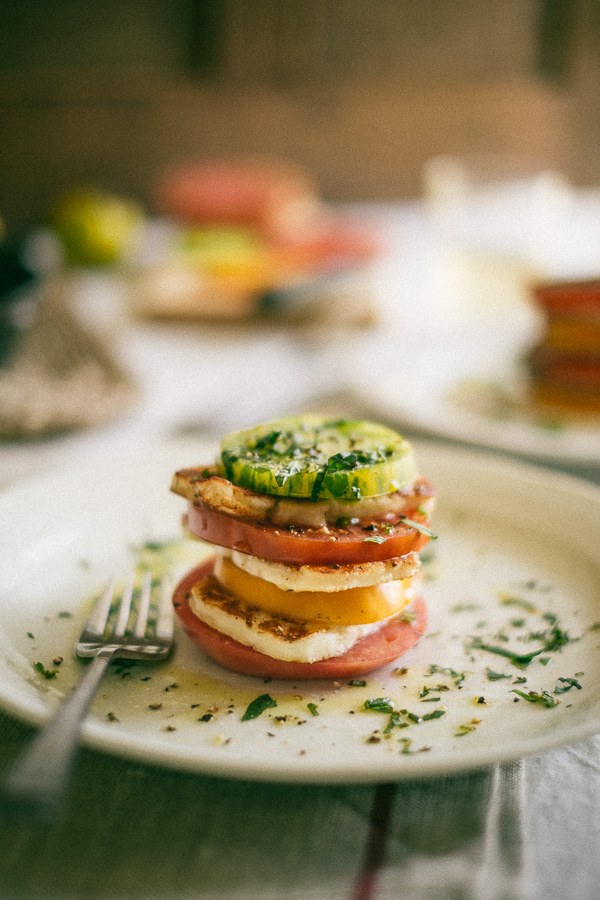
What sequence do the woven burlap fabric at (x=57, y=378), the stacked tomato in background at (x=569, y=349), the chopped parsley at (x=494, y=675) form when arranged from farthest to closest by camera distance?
the stacked tomato in background at (x=569, y=349) < the woven burlap fabric at (x=57, y=378) < the chopped parsley at (x=494, y=675)

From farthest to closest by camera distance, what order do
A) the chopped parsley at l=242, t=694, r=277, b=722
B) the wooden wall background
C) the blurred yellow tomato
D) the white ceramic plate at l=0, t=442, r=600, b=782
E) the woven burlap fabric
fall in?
1. the wooden wall background
2. the blurred yellow tomato
3. the woven burlap fabric
4. the chopped parsley at l=242, t=694, r=277, b=722
5. the white ceramic plate at l=0, t=442, r=600, b=782

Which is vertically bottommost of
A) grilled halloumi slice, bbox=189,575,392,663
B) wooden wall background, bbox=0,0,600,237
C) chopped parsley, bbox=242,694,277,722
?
chopped parsley, bbox=242,694,277,722

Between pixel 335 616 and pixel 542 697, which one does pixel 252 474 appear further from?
pixel 542 697

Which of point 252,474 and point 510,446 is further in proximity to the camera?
point 510,446

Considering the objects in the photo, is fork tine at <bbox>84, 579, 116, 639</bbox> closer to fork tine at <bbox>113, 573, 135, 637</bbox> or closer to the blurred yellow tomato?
fork tine at <bbox>113, 573, 135, 637</bbox>

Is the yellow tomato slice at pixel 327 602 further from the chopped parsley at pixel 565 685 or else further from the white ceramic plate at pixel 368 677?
the chopped parsley at pixel 565 685

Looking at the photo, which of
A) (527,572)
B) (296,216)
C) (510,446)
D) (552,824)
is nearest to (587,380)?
(510,446)

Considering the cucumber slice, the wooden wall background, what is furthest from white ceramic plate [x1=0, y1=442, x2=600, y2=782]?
the wooden wall background

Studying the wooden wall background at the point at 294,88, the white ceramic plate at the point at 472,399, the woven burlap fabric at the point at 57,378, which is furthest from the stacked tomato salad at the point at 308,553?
the wooden wall background at the point at 294,88
